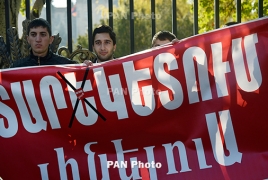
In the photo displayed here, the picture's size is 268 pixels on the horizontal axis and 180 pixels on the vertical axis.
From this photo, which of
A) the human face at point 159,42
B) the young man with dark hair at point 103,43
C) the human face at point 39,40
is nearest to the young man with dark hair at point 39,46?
the human face at point 39,40

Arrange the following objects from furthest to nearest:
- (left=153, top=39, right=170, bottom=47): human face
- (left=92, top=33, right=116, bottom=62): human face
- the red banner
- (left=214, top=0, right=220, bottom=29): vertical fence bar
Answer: (left=214, top=0, right=220, bottom=29): vertical fence bar → (left=153, top=39, right=170, bottom=47): human face → (left=92, top=33, right=116, bottom=62): human face → the red banner

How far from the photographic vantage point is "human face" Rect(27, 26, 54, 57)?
576 centimetres

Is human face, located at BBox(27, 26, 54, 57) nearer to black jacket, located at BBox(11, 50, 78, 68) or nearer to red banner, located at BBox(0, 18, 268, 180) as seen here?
black jacket, located at BBox(11, 50, 78, 68)

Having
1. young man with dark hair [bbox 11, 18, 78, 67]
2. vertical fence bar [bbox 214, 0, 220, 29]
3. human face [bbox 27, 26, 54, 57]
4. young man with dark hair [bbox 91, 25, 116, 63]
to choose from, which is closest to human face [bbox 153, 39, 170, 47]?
young man with dark hair [bbox 91, 25, 116, 63]

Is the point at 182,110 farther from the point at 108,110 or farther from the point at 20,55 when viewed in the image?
the point at 20,55

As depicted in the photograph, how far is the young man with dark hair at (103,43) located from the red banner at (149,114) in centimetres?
43

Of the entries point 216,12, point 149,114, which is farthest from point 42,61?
point 216,12

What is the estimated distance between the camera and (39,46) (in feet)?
18.9

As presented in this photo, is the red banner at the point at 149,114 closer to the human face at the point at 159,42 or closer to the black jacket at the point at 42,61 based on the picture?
the black jacket at the point at 42,61

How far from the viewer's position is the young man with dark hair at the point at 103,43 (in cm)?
568

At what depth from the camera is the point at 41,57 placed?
5785 mm

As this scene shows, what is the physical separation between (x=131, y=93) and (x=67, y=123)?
549 millimetres

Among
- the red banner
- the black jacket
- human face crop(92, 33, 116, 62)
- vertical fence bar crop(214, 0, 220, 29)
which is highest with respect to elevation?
vertical fence bar crop(214, 0, 220, 29)

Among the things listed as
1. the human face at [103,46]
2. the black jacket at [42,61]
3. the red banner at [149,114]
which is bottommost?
the red banner at [149,114]
